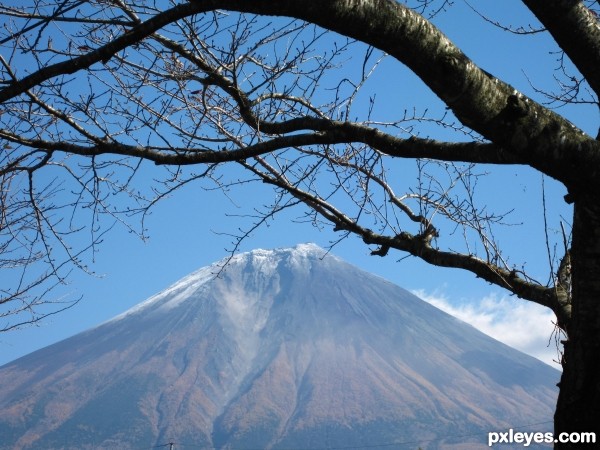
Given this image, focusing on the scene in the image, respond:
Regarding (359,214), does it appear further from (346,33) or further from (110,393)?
(110,393)

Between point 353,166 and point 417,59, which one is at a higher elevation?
point 353,166

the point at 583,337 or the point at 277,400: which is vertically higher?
the point at 583,337

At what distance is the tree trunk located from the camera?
2422mm

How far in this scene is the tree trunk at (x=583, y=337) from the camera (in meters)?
2.42

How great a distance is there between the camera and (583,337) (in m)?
2.49

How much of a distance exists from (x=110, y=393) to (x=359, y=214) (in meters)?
189

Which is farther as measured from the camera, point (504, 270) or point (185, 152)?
point (504, 270)

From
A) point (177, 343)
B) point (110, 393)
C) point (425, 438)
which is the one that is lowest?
point (425, 438)

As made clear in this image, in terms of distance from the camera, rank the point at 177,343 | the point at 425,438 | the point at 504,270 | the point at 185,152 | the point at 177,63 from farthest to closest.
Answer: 1. the point at 177,343
2. the point at 425,438
3. the point at 177,63
4. the point at 504,270
5. the point at 185,152

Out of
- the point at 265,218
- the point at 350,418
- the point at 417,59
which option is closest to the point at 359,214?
the point at 265,218

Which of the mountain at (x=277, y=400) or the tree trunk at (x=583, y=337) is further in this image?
the mountain at (x=277, y=400)

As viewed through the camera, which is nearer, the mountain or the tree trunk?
the tree trunk

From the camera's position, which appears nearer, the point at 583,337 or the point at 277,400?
the point at 583,337

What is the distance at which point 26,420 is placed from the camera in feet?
574
